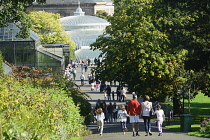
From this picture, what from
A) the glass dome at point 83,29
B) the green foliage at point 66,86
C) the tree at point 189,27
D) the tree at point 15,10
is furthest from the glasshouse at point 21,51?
the glass dome at point 83,29

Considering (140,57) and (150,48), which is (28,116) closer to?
(140,57)

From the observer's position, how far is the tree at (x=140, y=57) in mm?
31609

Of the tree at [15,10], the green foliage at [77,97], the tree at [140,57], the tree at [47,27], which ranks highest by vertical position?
the tree at [47,27]

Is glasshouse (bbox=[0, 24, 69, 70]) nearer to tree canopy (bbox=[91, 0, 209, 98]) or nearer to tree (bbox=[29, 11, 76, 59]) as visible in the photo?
tree canopy (bbox=[91, 0, 209, 98])

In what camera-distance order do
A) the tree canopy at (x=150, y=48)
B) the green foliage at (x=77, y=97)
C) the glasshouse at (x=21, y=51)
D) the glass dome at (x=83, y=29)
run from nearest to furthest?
the green foliage at (x=77, y=97)
the tree canopy at (x=150, y=48)
the glasshouse at (x=21, y=51)
the glass dome at (x=83, y=29)

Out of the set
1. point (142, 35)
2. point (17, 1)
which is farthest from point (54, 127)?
point (142, 35)

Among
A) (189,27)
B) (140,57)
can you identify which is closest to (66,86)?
(140,57)

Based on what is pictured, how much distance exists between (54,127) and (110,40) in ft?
63.1

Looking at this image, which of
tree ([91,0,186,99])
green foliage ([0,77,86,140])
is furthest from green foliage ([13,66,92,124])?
green foliage ([0,77,86,140])

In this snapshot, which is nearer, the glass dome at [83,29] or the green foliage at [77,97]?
the green foliage at [77,97]

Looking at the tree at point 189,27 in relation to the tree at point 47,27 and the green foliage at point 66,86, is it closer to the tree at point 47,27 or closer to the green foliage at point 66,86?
→ the green foliage at point 66,86

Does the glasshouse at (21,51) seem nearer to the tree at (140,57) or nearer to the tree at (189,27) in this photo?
the tree at (140,57)

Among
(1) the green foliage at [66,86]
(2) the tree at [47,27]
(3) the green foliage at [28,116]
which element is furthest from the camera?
(2) the tree at [47,27]

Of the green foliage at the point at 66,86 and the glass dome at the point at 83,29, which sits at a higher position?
the glass dome at the point at 83,29
